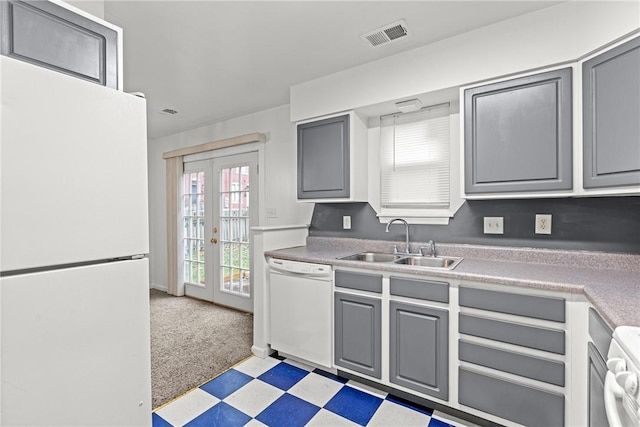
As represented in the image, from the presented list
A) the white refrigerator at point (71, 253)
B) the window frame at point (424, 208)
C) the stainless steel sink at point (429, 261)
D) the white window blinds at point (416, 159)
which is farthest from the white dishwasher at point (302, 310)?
the white refrigerator at point (71, 253)

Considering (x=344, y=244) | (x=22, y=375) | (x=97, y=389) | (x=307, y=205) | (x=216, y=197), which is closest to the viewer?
(x=22, y=375)

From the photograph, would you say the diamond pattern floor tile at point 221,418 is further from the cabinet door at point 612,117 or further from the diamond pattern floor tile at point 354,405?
the cabinet door at point 612,117

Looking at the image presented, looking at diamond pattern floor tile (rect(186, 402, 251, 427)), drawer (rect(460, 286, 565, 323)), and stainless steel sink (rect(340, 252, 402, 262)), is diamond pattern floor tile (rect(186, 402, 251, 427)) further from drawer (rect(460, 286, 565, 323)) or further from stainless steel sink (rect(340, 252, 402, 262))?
drawer (rect(460, 286, 565, 323))

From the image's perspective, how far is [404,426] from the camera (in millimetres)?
1754

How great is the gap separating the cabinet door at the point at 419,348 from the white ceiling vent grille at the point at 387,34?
176cm

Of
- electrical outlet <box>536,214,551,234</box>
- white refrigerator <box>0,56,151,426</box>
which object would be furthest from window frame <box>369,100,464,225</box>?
white refrigerator <box>0,56,151,426</box>

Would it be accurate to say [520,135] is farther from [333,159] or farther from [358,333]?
[358,333]

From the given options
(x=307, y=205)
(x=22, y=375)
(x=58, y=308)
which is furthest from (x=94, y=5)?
(x=307, y=205)

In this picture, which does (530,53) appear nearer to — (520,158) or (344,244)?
(520,158)

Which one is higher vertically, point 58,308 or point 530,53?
point 530,53

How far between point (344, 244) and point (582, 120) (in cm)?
187

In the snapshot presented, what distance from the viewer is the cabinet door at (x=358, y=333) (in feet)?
6.64

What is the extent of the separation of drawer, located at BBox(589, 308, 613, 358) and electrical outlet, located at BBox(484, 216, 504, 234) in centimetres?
84

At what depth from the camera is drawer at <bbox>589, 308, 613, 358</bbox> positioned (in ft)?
3.84
